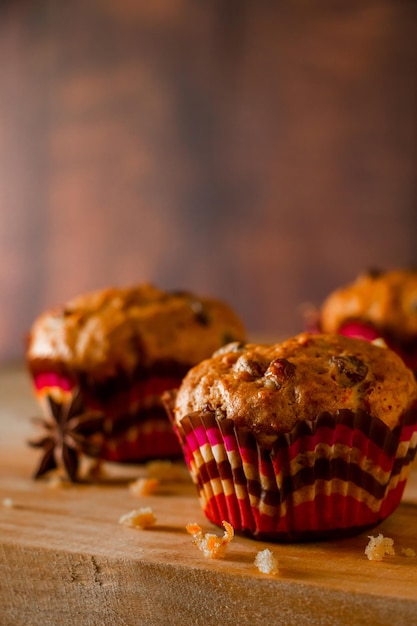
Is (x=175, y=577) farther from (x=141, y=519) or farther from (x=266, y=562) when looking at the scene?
(x=141, y=519)

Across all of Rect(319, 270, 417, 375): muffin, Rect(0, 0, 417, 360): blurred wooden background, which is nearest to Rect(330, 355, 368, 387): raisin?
Rect(319, 270, 417, 375): muffin

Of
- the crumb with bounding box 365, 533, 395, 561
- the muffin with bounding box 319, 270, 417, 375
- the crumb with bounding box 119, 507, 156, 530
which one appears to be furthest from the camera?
the muffin with bounding box 319, 270, 417, 375

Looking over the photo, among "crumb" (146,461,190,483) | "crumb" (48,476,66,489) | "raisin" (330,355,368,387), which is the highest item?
"raisin" (330,355,368,387)

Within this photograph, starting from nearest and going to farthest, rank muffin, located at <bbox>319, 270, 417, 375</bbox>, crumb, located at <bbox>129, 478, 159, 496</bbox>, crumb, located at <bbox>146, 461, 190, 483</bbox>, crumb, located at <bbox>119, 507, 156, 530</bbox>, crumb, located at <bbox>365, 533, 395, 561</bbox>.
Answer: crumb, located at <bbox>365, 533, 395, 561</bbox>
crumb, located at <bbox>119, 507, 156, 530</bbox>
crumb, located at <bbox>129, 478, 159, 496</bbox>
crumb, located at <bbox>146, 461, 190, 483</bbox>
muffin, located at <bbox>319, 270, 417, 375</bbox>

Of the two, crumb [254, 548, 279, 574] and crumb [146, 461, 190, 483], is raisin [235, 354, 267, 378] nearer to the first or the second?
crumb [254, 548, 279, 574]

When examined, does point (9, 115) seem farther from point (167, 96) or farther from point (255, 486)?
point (255, 486)

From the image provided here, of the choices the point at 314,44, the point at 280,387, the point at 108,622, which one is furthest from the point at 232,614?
the point at 314,44

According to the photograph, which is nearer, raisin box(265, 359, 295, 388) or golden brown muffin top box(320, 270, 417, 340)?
raisin box(265, 359, 295, 388)
